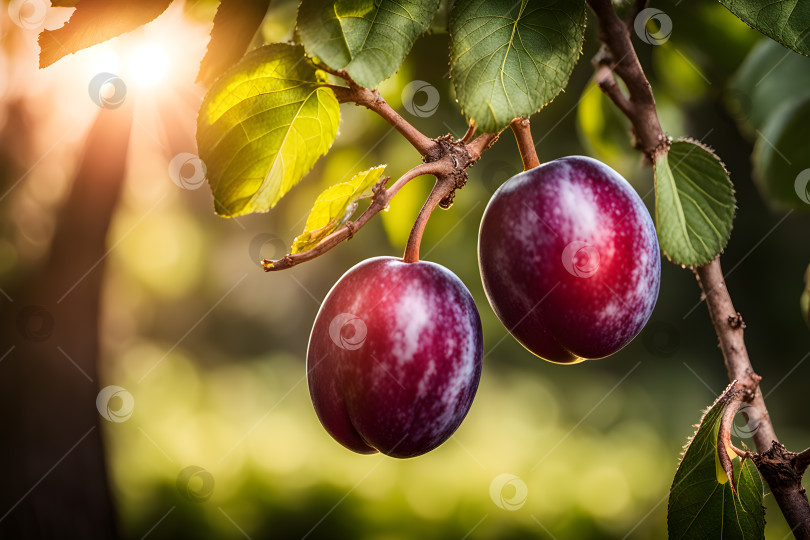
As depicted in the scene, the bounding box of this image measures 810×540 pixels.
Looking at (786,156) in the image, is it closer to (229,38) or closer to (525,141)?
(525,141)

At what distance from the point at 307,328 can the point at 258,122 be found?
3.69 metres

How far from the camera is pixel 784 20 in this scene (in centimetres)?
34

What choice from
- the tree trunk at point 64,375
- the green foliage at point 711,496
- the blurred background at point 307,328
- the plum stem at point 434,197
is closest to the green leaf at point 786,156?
the blurred background at point 307,328

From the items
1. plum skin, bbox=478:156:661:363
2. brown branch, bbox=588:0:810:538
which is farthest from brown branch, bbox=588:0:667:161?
plum skin, bbox=478:156:661:363

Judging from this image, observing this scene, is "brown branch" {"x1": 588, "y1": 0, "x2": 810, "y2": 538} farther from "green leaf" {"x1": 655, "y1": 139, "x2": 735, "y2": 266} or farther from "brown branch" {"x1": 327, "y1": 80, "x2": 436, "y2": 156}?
"brown branch" {"x1": 327, "y1": 80, "x2": 436, "y2": 156}

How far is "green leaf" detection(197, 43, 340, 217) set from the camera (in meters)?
0.38

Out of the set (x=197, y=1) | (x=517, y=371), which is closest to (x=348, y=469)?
(x=517, y=371)

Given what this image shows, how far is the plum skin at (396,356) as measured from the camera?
379mm

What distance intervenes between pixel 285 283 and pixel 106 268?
2.96 meters

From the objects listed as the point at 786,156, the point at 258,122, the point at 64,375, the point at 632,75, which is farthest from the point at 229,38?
the point at 64,375

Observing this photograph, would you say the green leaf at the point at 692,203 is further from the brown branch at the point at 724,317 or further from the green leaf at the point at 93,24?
the green leaf at the point at 93,24

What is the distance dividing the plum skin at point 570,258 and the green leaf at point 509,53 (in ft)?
0.23

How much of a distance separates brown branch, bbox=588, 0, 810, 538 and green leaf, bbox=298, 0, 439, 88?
21 centimetres

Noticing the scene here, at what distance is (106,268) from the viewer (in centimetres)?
146
